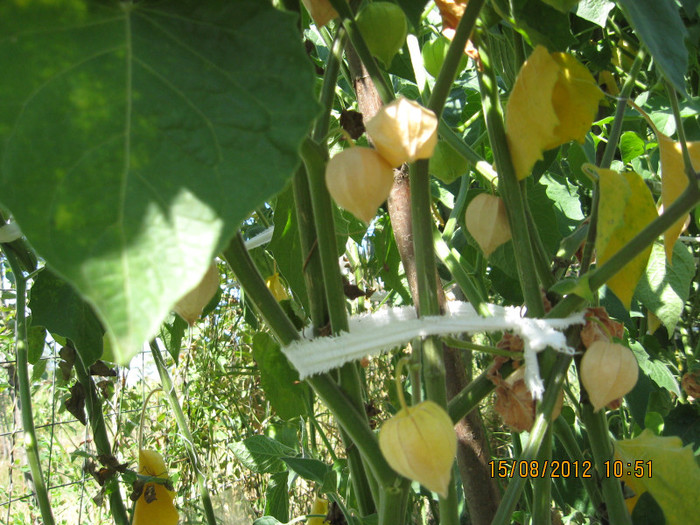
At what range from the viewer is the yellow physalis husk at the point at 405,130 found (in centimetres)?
33

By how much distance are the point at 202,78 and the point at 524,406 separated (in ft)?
0.95

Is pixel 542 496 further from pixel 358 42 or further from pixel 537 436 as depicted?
pixel 358 42

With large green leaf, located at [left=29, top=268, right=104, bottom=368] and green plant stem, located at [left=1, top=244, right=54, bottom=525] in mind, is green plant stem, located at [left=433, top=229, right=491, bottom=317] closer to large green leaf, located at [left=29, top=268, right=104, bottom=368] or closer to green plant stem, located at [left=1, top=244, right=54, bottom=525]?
large green leaf, located at [left=29, top=268, right=104, bottom=368]

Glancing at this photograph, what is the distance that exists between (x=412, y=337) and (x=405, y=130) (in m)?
0.12

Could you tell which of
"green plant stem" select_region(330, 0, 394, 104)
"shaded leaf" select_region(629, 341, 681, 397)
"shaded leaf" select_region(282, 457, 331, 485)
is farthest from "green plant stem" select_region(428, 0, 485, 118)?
"shaded leaf" select_region(629, 341, 681, 397)

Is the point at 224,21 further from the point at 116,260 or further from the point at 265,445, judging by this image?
the point at 265,445

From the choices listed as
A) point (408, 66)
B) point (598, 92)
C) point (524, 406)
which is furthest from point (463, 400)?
point (408, 66)

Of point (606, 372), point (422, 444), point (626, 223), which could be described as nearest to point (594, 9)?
point (626, 223)

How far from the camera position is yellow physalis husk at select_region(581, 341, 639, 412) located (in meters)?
0.40

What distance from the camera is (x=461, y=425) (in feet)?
2.29

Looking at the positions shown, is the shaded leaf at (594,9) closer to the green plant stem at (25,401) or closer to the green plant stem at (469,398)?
the green plant stem at (469,398)

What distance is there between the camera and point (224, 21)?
28cm

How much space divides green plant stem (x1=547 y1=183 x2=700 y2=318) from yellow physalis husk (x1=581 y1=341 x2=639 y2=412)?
0.16ft

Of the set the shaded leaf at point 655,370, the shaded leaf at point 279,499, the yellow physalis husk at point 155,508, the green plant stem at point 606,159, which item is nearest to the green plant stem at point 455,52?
the green plant stem at point 606,159
